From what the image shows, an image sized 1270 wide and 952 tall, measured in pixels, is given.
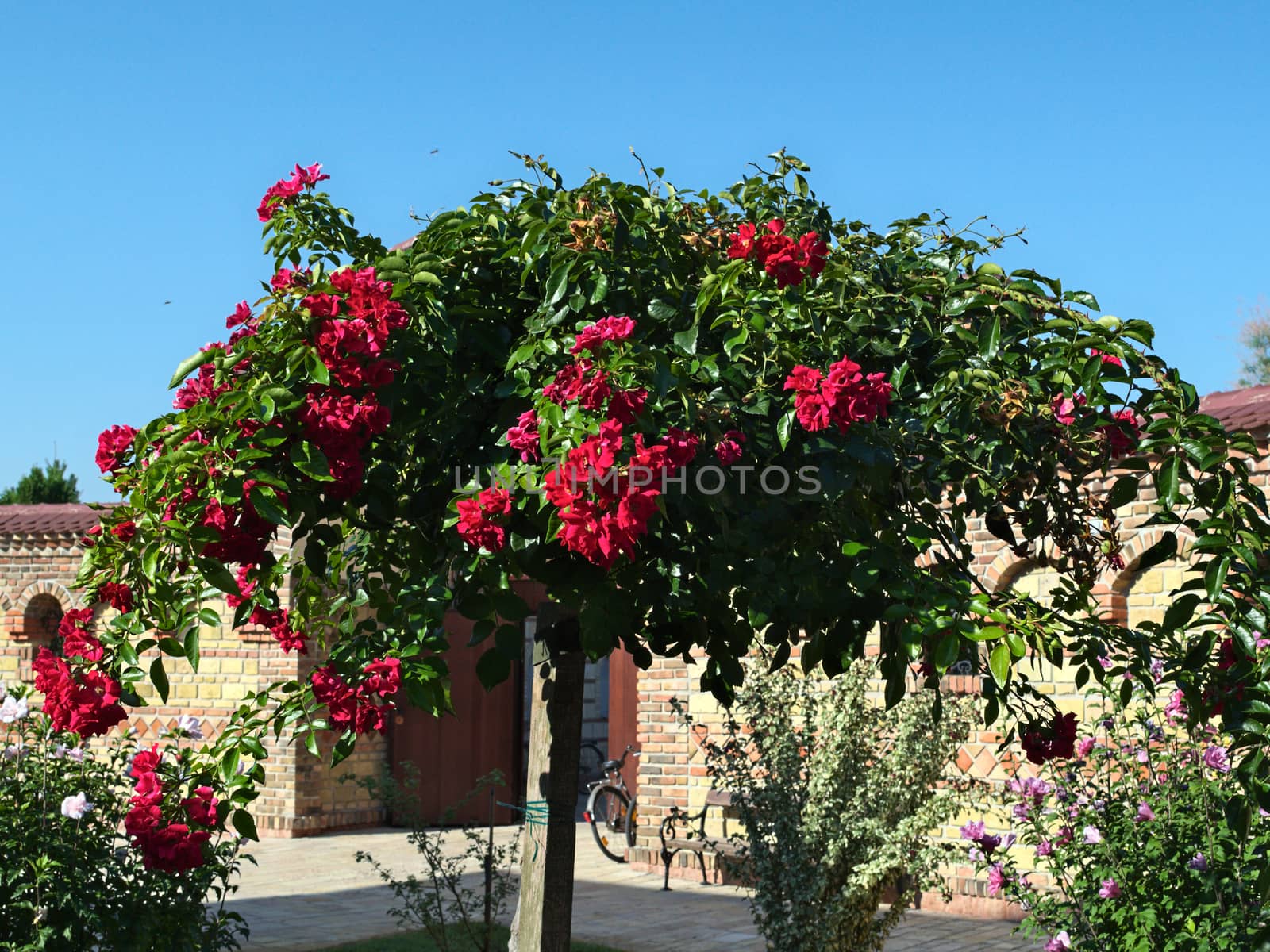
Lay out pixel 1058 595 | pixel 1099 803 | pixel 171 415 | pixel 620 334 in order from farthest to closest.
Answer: pixel 1099 803, pixel 1058 595, pixel 171 415, pixel 620 334

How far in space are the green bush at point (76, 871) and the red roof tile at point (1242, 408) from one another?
575 centimetres

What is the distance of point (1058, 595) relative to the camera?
142 inches

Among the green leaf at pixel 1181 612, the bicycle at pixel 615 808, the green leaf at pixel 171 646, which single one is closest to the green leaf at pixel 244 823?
the green leaf at pixel 171 646

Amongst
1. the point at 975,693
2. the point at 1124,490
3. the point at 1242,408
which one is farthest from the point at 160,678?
the point at 1242,408

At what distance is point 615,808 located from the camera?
11992 millimetres

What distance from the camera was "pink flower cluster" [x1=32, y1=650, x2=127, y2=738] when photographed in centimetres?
312

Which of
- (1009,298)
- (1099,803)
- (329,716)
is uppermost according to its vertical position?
(1009,298)

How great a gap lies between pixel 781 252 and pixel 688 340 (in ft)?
1.03

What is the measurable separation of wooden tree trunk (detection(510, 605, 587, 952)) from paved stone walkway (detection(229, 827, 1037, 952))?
9.58ft

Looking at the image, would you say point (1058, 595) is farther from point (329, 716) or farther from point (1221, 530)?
point (329, 716)

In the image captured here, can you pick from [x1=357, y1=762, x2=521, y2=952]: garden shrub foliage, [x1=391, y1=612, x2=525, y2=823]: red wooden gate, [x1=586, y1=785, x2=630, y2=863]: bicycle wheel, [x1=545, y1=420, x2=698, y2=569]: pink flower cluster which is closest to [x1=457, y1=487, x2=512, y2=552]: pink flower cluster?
[x1=545, y1=420, x2=698, y2=569]: pink flower cluster

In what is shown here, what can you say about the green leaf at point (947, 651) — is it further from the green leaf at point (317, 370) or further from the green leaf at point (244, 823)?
the green leaf at point (244, 823)

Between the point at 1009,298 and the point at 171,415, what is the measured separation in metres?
2.08

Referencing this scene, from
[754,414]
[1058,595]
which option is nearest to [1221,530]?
[1058,595]
